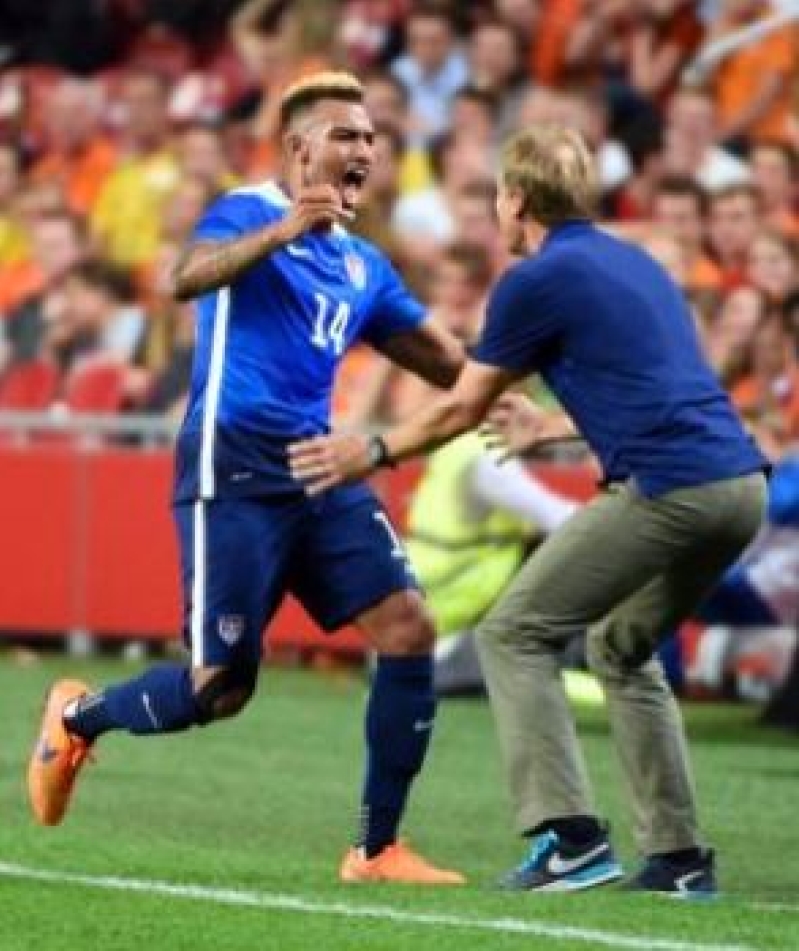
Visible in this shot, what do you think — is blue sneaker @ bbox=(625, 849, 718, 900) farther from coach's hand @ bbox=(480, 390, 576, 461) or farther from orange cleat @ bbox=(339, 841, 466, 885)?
coach's hand @ bbox=(480, 390, 576, 461)

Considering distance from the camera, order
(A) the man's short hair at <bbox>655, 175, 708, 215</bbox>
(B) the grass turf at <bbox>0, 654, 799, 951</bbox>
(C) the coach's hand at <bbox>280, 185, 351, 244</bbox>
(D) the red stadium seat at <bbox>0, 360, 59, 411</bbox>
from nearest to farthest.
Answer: (B) the grass turf at <bbox>0, 654, 799, 951</bbox>
(C) the coach's hand at <bbox>280, 185, 351, 244</bbox>
(A) the man's short hair at <bbox>655, 175, 708, 215</bbox>
(D) the red stadium seat at <bbox>0, 360, 59, 411</bbox>

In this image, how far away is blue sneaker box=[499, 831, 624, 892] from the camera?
32.4 feet

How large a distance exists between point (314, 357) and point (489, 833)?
6.59 ft

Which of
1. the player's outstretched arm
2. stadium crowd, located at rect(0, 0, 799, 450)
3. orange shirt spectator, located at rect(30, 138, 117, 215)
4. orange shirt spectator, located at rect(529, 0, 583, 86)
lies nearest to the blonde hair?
the player's outstretched arm

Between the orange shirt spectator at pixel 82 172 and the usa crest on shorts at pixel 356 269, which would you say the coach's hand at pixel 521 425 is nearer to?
the usa crest on shorts at pixel 356 269

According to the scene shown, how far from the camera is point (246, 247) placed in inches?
395

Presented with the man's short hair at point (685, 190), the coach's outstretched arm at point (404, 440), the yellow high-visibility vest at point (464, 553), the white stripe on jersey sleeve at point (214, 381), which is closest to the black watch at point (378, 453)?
the coach's outstretched arm at point (404, 440)

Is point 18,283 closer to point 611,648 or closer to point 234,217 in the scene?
point 234,217

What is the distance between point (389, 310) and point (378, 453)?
3.79 ft

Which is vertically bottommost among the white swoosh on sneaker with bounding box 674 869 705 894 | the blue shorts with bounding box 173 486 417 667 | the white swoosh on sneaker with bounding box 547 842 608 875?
the white swoosh on sneaker with bounding box 674 869 705 894

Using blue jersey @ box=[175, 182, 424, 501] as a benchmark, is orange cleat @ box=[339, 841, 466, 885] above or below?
below

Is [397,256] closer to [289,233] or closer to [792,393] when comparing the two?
[792,393]

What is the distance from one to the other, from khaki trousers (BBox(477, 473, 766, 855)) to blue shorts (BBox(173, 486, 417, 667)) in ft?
1.68

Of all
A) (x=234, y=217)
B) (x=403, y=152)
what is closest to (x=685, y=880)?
(x=234, y=217)
